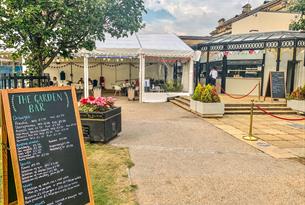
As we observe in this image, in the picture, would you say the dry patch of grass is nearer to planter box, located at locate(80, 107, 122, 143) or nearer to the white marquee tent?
planter box, located at locate(80, 107, 122, 143)

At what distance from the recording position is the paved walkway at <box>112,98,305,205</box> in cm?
401

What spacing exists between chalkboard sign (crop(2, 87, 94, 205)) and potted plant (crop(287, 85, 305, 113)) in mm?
11258

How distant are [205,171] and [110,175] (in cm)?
175

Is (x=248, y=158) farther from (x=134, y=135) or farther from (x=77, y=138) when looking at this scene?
(x=77, y=138)

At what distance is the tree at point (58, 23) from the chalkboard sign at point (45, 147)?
2176mm

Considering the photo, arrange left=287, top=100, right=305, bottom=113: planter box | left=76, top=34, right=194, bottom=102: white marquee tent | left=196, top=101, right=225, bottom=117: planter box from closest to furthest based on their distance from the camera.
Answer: left=196, top=101, right=225, bottom=117: planter box, left=287, top=100, right=305, bottom=113: planter box, left=76, top=34, right=194, bottom=102: white marquee tent

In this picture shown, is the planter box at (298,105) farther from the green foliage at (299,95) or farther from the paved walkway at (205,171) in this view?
the paved walkway at (205,171)

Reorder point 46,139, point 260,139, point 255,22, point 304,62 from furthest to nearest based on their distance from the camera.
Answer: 1. point 255,22
2. point 304,62
3. point 260,139
4. point 46,139

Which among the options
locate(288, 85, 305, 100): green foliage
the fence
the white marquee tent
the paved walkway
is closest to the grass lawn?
the paved walkway

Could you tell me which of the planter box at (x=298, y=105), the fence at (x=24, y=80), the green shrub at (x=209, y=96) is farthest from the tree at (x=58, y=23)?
the planter box at (x=298, y=105)

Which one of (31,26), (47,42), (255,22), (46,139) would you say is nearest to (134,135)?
(47,42)

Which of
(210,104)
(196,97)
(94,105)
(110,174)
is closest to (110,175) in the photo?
(110,174)

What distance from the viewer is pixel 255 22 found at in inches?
813

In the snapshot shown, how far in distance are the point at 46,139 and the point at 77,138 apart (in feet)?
1.29
